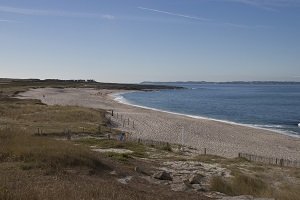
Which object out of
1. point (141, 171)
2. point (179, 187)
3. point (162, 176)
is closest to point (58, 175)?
point (179, 187)

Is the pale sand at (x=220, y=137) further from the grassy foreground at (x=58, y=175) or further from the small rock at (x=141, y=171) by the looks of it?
the grassy foreground at (x=58, y=175)

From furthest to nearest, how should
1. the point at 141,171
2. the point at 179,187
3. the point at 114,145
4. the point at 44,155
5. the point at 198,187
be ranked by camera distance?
the point at 114,145 → the point at 141,171 → the point at 198,187 → the point at 44,155 → the point at 179,187

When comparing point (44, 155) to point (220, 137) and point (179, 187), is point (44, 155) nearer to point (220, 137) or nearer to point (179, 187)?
point (179, 187)

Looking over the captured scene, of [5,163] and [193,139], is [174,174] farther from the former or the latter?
[193,139]

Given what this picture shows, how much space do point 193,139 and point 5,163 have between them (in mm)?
31034

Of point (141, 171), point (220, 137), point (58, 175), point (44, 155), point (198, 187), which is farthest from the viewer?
point (220, 137)

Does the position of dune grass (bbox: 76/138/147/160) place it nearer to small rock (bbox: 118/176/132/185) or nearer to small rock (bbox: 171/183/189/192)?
small rock (bbox: 118/176/132/185)

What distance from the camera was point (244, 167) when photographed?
80.0ft

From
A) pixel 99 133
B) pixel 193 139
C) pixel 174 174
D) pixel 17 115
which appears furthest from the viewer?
pixel 17 115

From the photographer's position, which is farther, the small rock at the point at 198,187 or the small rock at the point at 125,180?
the small rock at the point at 198,187

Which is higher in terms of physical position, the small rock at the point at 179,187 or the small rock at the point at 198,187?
the small rock at the point at 179,187

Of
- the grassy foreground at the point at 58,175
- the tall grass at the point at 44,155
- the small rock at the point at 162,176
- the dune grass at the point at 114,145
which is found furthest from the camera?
the dune grass at the point at 114,145

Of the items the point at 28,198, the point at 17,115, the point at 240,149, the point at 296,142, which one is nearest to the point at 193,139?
the point at 240,149

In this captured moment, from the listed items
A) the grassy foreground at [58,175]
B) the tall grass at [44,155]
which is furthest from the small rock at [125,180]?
the tall grass at [44,155]
